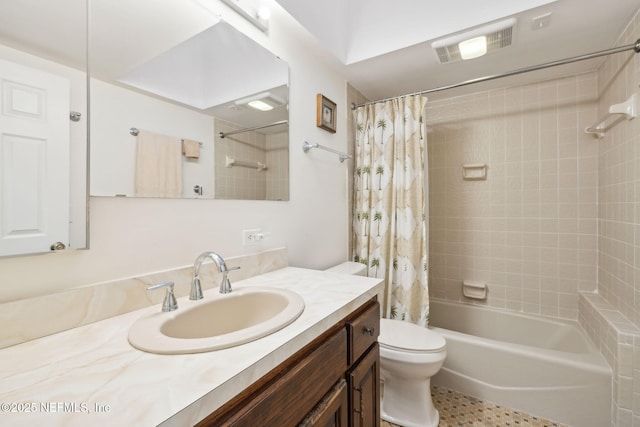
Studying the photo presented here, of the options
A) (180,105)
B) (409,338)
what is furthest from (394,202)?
(180,105)

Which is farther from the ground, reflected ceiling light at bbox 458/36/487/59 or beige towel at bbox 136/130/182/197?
reflected ceiling light at bbox 458/36/487/59

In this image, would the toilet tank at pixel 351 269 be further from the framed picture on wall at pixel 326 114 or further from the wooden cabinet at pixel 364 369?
the framed picture on wall at pixel 326 114

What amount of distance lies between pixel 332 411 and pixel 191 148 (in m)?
0.99

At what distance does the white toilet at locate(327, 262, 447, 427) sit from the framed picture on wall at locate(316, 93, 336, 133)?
1.30 m

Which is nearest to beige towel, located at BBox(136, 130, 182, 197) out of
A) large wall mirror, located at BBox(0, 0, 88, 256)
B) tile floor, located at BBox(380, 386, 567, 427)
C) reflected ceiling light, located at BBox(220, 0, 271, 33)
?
large wall mirror, located at BBox(0, 0, 88, 256)

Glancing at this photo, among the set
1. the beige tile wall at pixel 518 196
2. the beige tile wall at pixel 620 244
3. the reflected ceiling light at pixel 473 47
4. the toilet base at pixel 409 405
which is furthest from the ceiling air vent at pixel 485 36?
the toilet base at pixel 409 405

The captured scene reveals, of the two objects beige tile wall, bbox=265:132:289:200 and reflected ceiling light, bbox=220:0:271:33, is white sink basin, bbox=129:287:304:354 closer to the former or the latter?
beige tile wall, bbox=265:132:289:200

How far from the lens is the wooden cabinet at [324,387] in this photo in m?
0.54

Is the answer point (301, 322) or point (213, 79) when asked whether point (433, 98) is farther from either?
point (301, 322)

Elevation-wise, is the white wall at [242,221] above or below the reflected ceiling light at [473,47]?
below

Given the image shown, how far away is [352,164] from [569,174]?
1618mm

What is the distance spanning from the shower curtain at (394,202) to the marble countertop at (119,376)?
51.1 inches

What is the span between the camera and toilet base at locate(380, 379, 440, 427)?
1.48 metres

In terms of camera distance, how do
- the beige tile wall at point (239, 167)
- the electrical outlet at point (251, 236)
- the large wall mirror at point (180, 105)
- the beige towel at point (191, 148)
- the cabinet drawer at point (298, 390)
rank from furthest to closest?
the electrical outlet at point (251, 236) → the beige tile wall at point (239, 167) → the beige towel at point (191, 148) → the large wall mirror at point (180, 105) → the cabinet drawer at point (298, 390)
